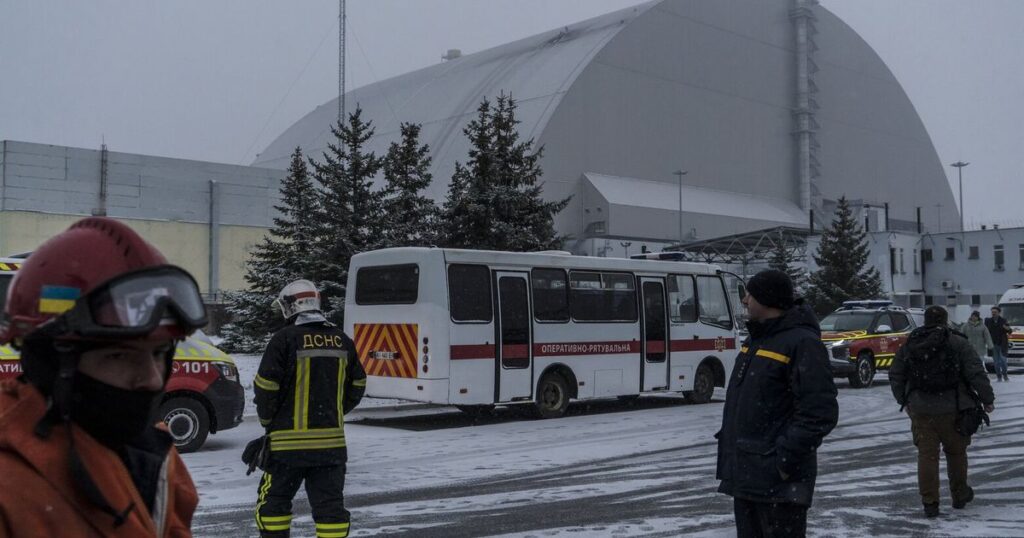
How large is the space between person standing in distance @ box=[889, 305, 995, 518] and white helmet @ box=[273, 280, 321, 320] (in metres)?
5.36

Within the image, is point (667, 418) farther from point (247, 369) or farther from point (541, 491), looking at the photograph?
point (247, 369)

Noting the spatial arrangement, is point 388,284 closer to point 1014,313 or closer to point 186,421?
point 186,421

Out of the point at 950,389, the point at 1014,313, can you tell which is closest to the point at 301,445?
the point at 950,389

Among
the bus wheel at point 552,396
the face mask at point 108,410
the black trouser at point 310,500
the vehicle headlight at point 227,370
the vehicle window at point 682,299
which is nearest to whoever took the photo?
the face mask at point 108,410

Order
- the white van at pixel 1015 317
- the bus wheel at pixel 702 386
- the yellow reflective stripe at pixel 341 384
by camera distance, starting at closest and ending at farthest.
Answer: the yellow reflective stripe at pixel 341 384 < the bus wheel at pixel 702 386 < the white van at pixel 1015 317

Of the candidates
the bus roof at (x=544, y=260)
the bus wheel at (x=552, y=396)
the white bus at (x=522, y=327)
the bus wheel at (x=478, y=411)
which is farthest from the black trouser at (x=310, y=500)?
the bus wheel at (x=478, y=411)

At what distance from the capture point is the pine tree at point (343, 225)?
27.7 meters

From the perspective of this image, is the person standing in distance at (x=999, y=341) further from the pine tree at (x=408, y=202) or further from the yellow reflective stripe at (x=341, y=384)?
the yellow reflective stripe at (x=341, y=384)

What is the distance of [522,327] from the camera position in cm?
1677

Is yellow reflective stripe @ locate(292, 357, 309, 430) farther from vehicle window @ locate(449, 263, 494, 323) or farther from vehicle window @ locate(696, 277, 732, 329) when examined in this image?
vehicle window @ locate(696, 277, 732, 329)

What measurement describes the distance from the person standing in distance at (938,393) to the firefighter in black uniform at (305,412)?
16.5 feet

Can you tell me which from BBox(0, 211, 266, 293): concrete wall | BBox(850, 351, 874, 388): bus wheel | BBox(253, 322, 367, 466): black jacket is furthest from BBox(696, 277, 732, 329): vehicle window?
BBox(0, 211, 266, 293): concrete wall

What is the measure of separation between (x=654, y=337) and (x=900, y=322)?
916 centimetres

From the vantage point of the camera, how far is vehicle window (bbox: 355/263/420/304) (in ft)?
52.9
